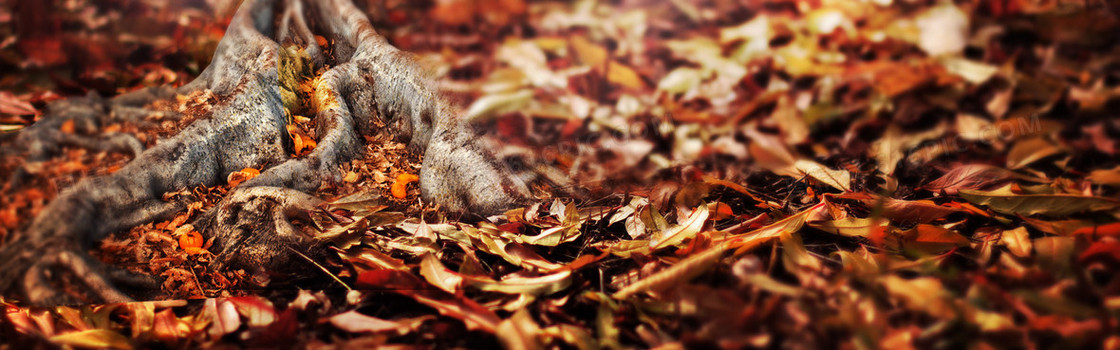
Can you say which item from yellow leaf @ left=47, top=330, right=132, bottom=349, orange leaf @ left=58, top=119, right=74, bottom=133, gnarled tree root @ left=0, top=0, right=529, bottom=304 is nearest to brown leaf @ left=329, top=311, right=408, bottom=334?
gnarled tree root @ left=0, top=0, right=529, bottom=304

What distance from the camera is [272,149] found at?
56.1 inches

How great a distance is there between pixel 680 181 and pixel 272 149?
3.65 feet

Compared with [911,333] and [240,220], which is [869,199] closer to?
[911,333]

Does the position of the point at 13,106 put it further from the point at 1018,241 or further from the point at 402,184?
the point at 1018,241

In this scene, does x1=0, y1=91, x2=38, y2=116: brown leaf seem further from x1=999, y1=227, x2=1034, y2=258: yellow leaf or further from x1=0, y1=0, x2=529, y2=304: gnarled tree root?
x1=999, y1=227, x2=1034, y2=258: yellow leaf

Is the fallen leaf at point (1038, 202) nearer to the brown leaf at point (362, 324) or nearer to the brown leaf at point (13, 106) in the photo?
the brown leaf at point (362, 324)

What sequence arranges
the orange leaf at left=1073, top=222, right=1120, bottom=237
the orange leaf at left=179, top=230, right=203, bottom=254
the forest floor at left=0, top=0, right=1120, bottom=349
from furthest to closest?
the orange leaf at left=179, top=230, right=203, bottom=254 → the orange leaf at left=1073, top=222, right=1120, bottom=237 → the forest floor at left=0, top=0, right=1120, bottom=349

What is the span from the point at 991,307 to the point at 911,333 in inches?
6.8

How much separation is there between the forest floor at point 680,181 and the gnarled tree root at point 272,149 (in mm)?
43

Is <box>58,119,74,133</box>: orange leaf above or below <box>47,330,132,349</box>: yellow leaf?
above

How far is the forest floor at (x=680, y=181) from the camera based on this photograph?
0.95 meters

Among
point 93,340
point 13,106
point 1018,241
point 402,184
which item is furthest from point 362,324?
point 1018,241

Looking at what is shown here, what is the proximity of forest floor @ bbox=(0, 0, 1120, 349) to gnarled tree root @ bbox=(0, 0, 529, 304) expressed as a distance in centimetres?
4

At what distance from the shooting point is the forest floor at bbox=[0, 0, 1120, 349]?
3.10 feet
